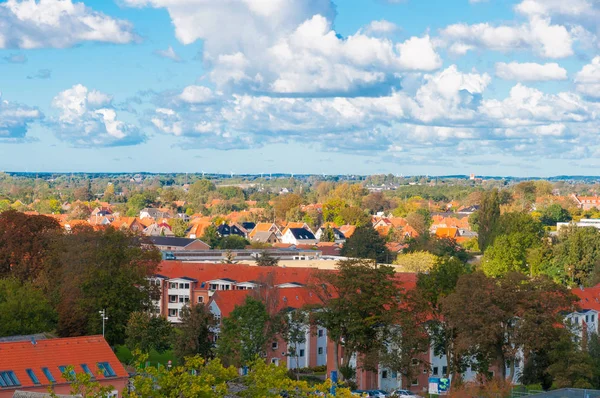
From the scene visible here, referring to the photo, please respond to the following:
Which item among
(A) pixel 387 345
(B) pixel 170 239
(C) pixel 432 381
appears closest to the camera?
(C) pixel 432 381

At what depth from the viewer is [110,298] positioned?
186ft

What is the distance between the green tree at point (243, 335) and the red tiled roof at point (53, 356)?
963 centimetres

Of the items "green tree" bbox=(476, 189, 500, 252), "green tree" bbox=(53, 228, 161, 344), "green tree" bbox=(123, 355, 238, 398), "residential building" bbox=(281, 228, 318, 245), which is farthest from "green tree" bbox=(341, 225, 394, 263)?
"green tree" bbox=(123, 355, 238, 398)

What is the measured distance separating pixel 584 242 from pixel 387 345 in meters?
41.8

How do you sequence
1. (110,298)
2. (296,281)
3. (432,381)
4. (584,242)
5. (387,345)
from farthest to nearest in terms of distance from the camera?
1. (584,242)
2. (296,281)
3. (110,298)
4. (387,345)
5. (432,381)

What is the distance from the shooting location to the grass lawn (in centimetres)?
5478

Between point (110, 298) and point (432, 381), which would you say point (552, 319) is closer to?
point (432, 381)

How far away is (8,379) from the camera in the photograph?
1507 inches

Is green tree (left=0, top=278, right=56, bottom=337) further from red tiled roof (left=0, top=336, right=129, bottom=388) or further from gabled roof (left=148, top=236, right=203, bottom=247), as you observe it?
gabled roof (left=148, top=236, right=203, bottom=247)

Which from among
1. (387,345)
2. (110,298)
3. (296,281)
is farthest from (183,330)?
(296,281)

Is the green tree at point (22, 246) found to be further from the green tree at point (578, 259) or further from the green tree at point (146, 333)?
the green tree at point (578, 259)

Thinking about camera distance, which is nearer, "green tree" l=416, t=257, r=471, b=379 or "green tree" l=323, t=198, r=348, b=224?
"green tree" l=416, t=257, r=471, b=379

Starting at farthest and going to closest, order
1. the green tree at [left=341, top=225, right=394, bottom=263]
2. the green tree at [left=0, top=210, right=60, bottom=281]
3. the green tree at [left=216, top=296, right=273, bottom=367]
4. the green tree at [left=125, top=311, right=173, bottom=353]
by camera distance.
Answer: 1. the green tree at [left=341, top=225, right=394, bottom=263]
2. the green tree at [left=0, top=210, right=60, bottom=281]
3. the green tree at [left=125, top=311, right=173, bottom=353]
4. the green tree at [left=216, top=296, right=273, bottom=367]

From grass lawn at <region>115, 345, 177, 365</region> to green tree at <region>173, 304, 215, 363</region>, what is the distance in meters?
3.03
